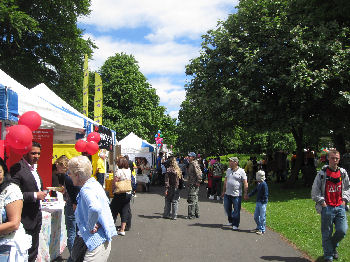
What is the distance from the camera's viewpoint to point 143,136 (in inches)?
1655

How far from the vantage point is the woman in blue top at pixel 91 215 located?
370cm

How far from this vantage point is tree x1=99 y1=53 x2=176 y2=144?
41.5 meters

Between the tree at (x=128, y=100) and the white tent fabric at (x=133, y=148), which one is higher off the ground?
the tree at (x=128, y=100)

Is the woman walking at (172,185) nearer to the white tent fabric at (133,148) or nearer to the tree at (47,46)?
the tree at (47,46)

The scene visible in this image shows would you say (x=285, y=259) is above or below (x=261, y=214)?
below

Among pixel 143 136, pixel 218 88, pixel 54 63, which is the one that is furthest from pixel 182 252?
pixel 143 136

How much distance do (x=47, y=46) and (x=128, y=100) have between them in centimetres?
2073

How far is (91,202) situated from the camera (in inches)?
146

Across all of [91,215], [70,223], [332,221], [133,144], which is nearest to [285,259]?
[332,221]

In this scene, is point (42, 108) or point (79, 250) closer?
point (79, 250)

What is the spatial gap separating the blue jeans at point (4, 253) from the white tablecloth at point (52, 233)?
2.28m

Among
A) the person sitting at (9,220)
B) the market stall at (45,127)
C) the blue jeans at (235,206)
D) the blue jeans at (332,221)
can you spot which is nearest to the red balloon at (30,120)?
→ the market stall at (45,127)

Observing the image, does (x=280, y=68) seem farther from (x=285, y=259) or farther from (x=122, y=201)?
(x=285, y=259)

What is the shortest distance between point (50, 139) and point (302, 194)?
13.1 meters
